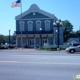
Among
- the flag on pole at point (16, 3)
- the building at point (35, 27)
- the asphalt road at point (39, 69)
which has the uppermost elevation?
the flag on pole at point (16, 3)

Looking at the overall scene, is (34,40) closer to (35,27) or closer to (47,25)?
(35,27)

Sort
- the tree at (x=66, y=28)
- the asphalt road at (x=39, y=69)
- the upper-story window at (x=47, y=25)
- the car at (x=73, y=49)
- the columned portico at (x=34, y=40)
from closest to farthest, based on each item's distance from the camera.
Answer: the asphalt road at (x=39, y=69)
the car at (x=73, y=49)
the upper-story window at (x=47, y=25)
the columned portico at (x=34, y=40)
the tree at (x=66, y=28)

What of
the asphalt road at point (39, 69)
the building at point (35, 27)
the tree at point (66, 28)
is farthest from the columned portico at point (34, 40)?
the tree at point (66, 28)

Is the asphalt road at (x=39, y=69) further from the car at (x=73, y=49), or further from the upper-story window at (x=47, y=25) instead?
the upper-story window at (x=47, y=25)

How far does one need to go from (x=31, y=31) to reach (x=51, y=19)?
239 inches

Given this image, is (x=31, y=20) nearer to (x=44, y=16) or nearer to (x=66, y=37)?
(x=44, y=16)

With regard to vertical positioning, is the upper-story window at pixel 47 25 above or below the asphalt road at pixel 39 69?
above

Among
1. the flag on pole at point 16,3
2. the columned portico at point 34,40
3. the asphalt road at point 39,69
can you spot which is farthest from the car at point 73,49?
the columned portico at point 34,40

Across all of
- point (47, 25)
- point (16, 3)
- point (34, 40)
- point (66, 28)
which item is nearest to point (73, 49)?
point (16, 3)

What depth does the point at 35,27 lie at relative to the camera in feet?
163

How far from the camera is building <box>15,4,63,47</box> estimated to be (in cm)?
4850

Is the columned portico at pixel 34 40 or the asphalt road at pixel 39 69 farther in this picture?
the columned portico at pixel 34 40

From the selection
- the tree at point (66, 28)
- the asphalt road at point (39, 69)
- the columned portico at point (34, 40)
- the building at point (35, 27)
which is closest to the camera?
the asphalt road at point (39, 69)

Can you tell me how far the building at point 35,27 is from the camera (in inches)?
1909
